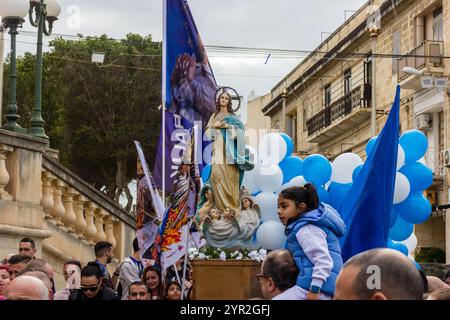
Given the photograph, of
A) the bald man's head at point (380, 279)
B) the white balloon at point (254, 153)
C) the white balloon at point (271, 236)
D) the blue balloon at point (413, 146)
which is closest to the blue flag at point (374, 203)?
the white balloon at point (271, 236)

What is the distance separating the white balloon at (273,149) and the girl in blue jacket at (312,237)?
22.7 ft

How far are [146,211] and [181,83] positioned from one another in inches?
142

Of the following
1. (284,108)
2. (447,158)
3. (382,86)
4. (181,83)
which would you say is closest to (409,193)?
(181,83)

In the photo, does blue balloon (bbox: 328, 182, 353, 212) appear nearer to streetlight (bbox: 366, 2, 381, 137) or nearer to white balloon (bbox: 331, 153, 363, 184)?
white balloon (bbox: 331, 153, 363, 184)

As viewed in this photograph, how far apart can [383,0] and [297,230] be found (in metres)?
25.0

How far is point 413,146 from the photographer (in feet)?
43.8

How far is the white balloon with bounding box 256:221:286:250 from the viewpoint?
11508 millimetres

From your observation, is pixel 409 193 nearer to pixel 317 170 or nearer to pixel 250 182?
pixel 317 170

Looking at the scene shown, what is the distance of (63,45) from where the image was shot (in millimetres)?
33375

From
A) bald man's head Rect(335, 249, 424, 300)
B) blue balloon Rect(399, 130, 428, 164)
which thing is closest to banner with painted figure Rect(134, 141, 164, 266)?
blue balloon Rect(399, 130, 428, 164)

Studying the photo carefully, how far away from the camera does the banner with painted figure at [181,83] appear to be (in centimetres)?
1331

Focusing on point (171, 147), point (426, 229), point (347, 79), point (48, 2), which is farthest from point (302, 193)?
point (347, 79)

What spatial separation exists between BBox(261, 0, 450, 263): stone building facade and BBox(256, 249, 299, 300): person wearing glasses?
20.6m

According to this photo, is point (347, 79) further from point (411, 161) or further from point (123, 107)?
point (411, 161)
